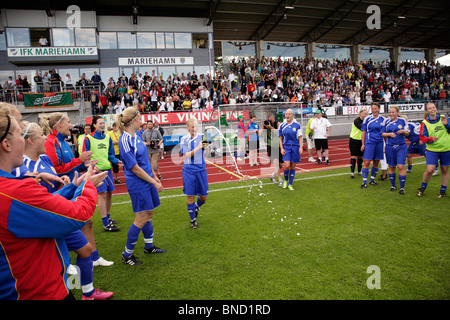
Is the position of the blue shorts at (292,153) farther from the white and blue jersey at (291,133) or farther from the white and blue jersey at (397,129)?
the white and blue jersey at (397,129)

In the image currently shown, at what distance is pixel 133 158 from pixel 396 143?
21.6ft

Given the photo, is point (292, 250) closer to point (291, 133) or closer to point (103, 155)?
point (103, 155)

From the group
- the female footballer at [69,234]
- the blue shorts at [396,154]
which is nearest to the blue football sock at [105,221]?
the female footballer at [69,234]

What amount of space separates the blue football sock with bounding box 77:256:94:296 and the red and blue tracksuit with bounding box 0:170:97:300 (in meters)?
1.34

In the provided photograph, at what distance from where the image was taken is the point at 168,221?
5773mm

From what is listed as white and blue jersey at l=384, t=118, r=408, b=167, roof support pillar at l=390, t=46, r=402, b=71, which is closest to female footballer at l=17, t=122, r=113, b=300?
white and blue jersey at l=384, t=118, r=408, b=167

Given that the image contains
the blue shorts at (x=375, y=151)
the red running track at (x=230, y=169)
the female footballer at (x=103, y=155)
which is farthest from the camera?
the red running track at (x=230, y=169)

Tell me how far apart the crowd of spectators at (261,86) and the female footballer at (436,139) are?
1328 cm

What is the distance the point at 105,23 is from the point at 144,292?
2589 cm

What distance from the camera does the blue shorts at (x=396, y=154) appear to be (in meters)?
6.90

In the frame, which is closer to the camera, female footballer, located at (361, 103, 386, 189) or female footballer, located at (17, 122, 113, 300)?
female footballer, located at (17, 122, 113, 300)

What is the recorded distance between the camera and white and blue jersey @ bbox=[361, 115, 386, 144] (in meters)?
7.39

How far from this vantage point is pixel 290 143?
7.82 metres

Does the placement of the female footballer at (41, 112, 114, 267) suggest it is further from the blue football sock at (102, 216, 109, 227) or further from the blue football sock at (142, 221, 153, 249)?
the blue football sock at (102, 216, 109, 227)
